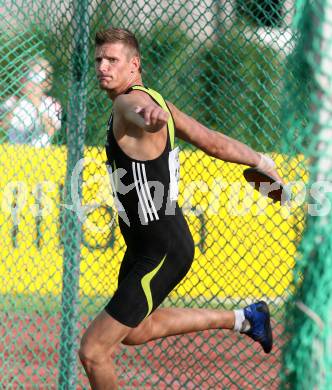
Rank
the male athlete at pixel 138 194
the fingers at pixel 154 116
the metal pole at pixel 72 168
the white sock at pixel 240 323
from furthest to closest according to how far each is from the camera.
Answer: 1. the metal pole at pixel 72 168
2. the white sock at pixel 240 323
3. the male athlete at pixel 138 194
4. the fingers at pixel 154 116

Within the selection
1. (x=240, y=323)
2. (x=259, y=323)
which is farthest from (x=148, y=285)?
(x=259, y=323)

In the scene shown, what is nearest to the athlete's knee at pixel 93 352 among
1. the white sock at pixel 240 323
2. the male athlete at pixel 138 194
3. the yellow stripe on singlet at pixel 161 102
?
the male athlete at pixel 138 194

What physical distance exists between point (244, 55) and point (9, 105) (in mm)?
1929

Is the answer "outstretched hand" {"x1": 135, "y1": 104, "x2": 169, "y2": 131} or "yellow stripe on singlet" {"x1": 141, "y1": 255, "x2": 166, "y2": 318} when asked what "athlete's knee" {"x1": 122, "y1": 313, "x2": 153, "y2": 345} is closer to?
"yellow stripe on singlet" {"x1": 141, "y1": 255, "x2": 166, "y2": 318}

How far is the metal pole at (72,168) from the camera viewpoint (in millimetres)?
5031

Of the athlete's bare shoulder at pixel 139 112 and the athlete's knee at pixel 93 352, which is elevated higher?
A: the athlete's bare shoulder at pixel 139 112

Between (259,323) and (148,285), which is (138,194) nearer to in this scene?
(148,285)

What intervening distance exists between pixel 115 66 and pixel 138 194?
721mm

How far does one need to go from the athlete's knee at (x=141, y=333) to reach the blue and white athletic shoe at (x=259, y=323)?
577mm

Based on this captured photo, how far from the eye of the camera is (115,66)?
414 cm

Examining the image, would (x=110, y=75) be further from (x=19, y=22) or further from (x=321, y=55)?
(x=321, y=55)

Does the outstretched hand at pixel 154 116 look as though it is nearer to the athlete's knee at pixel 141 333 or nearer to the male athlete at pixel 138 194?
the male athlete at pixel 138 194

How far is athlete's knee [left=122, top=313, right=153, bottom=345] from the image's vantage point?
4.28 metres

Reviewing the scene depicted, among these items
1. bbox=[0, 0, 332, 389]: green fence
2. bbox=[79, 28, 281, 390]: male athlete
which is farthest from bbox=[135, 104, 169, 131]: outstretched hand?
bbox=[0, 0, 332, 389]: green fence
